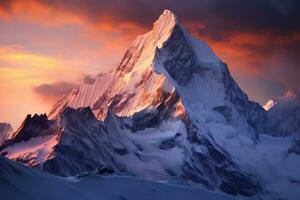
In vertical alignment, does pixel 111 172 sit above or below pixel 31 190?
above

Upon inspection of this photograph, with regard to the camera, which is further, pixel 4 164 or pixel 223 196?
pixel 223 196

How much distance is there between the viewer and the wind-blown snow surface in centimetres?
14238

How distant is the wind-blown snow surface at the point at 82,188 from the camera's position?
142m

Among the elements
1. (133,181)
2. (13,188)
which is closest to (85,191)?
(133,181)

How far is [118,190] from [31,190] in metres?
27.9

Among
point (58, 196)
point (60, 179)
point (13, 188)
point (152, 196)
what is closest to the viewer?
point (13, 188)

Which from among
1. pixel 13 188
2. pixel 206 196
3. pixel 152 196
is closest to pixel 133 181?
pixel 152 196

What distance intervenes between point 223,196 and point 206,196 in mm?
5526

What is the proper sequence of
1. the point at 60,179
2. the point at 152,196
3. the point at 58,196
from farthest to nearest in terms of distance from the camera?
1. the point at 152,196
2. the point at 60,179
3. the point at 58,196

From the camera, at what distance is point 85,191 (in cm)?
16262

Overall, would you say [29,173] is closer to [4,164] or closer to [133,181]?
[4,164]

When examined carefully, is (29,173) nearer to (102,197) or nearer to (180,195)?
(102,197)

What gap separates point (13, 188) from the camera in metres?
140

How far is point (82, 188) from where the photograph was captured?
164m
